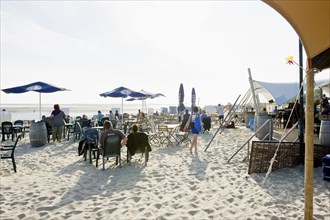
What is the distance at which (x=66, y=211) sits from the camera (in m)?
4.16

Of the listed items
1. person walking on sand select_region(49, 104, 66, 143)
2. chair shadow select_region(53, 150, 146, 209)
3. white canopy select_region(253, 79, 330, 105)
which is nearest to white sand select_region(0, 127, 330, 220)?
chair shadow select_region(53, 150, 146, 209)

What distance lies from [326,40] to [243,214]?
2.76m

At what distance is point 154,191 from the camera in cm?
512

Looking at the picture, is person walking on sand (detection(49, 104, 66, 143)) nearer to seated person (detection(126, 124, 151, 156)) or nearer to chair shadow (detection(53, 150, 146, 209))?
chair shadow (detection(53, 150, 146, 209))

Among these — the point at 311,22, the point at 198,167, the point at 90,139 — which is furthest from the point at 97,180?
the point at 311,22

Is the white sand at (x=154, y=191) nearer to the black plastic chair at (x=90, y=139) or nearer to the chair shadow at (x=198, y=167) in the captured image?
the chair shadow at (x=198, y=167)

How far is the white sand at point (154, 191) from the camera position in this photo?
4.12m

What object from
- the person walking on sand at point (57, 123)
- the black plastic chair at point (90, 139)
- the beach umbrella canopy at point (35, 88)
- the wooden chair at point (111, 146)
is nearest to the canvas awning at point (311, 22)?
the wooden chair at point (111, 146)

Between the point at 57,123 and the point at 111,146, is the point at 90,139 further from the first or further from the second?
the point at 57,123

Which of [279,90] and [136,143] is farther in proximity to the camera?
[279,90]

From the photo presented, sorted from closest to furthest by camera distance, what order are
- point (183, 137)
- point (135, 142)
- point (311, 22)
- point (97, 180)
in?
point (311, 22)
point (97, 180)
point (135, 142)
point (183, 137)

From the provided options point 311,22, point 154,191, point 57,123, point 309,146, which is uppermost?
point 311,22

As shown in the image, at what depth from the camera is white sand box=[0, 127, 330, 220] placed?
4121mm

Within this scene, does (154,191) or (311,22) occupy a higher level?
(311,22)
